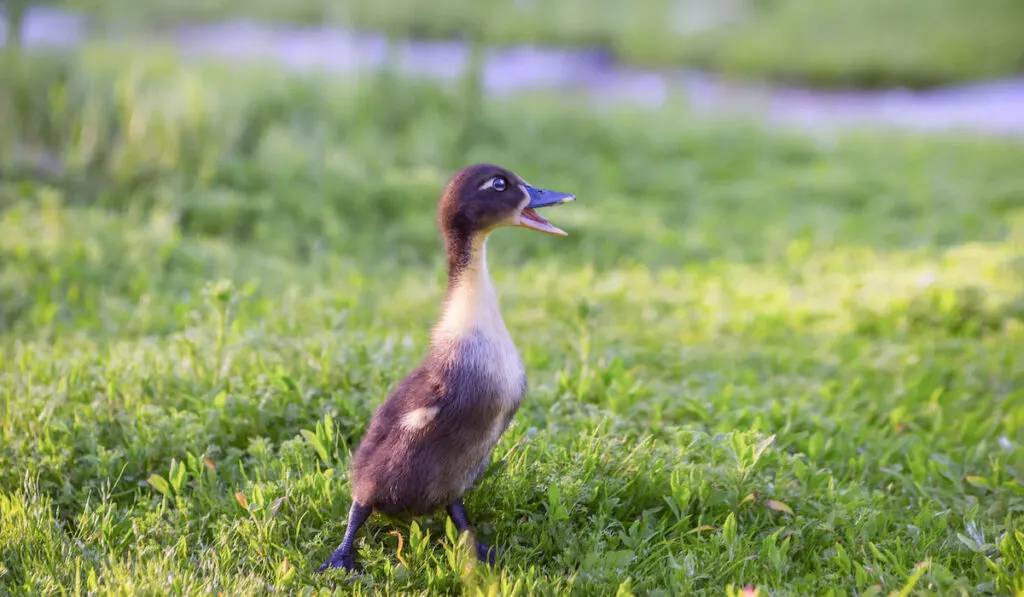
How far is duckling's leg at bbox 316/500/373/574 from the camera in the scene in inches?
130

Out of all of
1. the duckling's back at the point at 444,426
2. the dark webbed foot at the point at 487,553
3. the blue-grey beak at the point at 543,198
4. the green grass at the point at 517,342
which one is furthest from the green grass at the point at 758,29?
the dark webbed foot at the point at 487,553

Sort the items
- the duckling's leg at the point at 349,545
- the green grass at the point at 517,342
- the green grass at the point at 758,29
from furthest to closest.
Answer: the green grass at the point at 758,29 < the green grass at the point at 517,342 < the duckling's leg at the point at 349,545

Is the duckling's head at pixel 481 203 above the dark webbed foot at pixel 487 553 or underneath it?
above

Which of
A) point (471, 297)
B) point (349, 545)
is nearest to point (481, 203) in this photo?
point (471, 297)

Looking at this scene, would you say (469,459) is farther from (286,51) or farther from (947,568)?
(286,51)

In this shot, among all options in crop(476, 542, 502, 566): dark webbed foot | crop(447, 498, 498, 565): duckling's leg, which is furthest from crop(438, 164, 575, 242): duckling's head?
crop(476, 542, 502, 566): dark webbed foot

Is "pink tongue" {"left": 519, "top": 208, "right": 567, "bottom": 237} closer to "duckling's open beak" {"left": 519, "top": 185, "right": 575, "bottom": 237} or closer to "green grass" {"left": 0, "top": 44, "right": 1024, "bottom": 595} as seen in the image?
"duckling's open beak" {"left": 519, "top": 185, "right": 575, "bottom": 237}

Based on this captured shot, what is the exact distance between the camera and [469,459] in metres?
3.28

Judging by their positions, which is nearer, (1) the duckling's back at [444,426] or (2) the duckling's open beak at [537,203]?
(1) the duckling's back at [444,426]

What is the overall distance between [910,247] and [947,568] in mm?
5645

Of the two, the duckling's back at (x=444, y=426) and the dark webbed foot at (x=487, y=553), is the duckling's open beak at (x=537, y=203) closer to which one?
the duckling's back at (x=444, y=426)

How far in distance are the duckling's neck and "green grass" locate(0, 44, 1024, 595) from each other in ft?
2.37

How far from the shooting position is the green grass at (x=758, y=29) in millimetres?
15641

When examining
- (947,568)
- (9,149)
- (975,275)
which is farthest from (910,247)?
(9,149)
